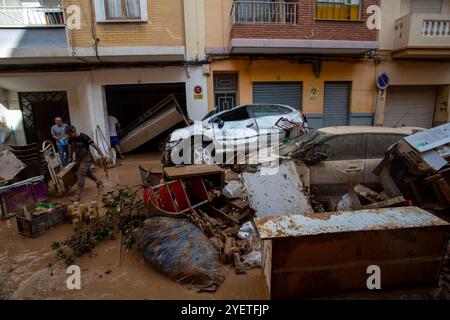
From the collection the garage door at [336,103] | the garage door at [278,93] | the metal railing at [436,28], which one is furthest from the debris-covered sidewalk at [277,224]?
the metal railing at [436,28]

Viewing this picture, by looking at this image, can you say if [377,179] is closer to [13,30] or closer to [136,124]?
[136,124]

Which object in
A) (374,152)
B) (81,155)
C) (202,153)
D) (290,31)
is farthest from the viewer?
(290,31)

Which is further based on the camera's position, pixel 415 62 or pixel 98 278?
pixel 415 62

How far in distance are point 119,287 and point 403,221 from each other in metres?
3.18

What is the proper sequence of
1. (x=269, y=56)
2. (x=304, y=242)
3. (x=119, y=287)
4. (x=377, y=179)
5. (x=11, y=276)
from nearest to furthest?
(x=304, y=242) < (x=119, y=287) < (x=11, y=276) < (x=377, y=179) < (x=269, y=56)

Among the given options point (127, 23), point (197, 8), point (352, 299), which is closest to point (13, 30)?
point (127, 23)

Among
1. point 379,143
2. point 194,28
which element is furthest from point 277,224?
point 194,28

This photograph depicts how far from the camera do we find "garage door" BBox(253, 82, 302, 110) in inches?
398

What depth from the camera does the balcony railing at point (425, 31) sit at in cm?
955

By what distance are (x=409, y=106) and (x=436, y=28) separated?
3.05m

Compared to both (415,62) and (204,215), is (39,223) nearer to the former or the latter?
(204,215)

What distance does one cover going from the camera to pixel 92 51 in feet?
27.6

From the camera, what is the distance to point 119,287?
3.14 meters

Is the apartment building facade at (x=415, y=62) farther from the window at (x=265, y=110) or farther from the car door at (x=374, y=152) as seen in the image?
the car door at (x=374, y=152)
